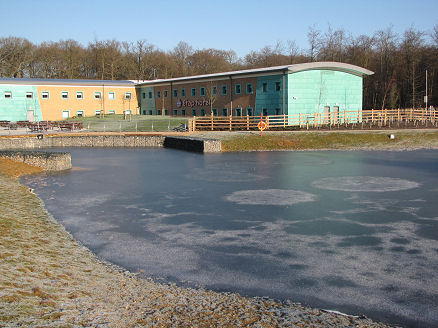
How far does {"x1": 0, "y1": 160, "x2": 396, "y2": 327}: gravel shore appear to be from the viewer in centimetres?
516

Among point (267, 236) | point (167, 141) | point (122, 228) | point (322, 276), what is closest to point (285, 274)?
point (322, 276)

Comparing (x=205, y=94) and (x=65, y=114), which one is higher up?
(x=205, y=94)

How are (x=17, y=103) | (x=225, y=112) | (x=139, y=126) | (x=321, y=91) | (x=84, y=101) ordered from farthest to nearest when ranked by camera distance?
(x=84, y=101)
(x=17, y=103)
(x=225, y=112)
(x=139, y=126)
(x=321, y=91)

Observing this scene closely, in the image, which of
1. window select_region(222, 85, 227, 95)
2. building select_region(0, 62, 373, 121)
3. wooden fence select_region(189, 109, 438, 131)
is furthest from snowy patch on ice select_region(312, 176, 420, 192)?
window select_region(222, 85, 227, 95)

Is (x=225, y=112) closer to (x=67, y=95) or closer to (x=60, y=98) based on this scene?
(x=67, y=95)

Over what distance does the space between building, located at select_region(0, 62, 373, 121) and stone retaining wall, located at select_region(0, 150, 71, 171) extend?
2664 cm

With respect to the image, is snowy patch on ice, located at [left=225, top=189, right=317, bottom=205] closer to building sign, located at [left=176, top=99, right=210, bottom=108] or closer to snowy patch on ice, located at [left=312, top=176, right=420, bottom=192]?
snowy patch on ice, located at [left=312, top=176, right=420, bottom=192]

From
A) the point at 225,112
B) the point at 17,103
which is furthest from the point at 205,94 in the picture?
the point at 17,103

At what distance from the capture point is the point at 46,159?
805 inches

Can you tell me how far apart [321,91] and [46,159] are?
1236 inches

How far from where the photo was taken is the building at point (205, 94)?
1726 inches

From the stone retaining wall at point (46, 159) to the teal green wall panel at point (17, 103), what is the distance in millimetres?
37002

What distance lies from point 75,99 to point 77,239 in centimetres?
5399

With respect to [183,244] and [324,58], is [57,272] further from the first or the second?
[324,58]
